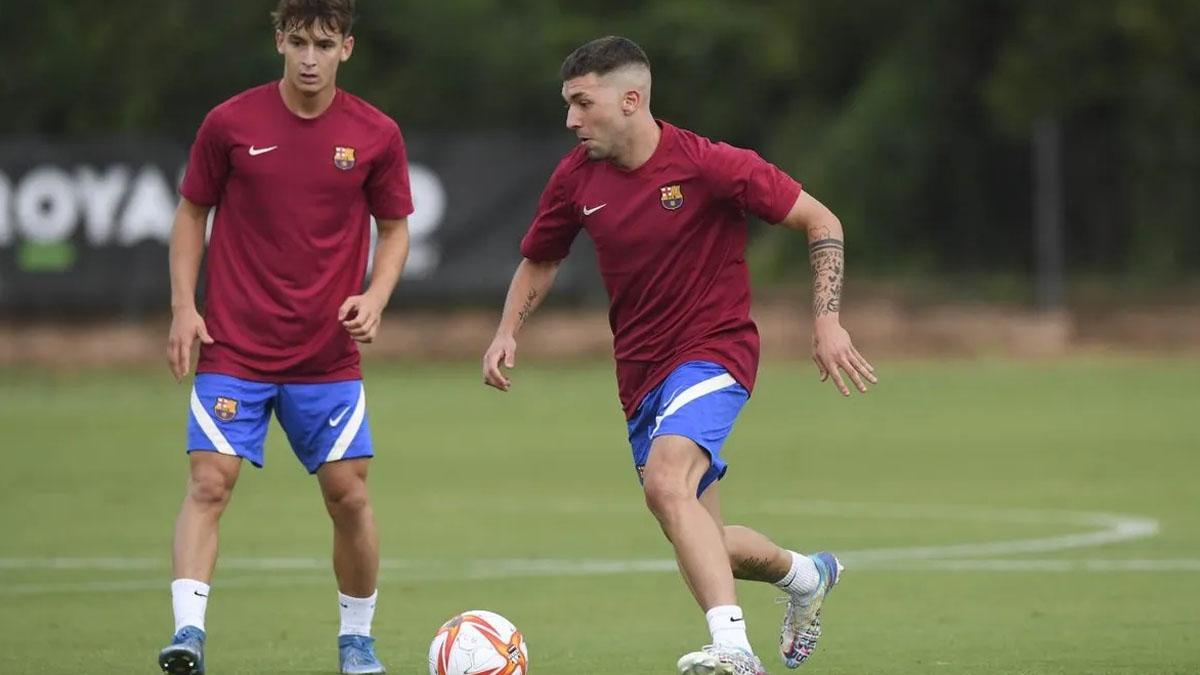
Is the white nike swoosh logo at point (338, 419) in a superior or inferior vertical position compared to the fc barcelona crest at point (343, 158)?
inferior

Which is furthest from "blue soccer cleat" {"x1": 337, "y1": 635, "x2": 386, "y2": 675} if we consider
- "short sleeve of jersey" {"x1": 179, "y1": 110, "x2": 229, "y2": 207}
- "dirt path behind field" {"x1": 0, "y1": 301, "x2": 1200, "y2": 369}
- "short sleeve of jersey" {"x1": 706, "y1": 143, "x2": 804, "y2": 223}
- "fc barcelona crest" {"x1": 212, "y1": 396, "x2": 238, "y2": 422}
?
"dirt path behind field" {"x1": 0, "y1": 301, "x2": 1200, "y2": 369}

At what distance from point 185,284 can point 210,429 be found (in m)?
0.61

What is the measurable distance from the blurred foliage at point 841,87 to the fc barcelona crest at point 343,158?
2086 cm

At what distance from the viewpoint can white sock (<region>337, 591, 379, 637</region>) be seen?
8.66m

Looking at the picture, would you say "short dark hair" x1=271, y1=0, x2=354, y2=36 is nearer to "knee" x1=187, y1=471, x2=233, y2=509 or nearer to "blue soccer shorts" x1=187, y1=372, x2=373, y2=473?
"blue soccer shorts" x1=187, y1=372, x2=373, y2=473

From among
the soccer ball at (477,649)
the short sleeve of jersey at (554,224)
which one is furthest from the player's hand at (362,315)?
the soccer ball at (477,649)

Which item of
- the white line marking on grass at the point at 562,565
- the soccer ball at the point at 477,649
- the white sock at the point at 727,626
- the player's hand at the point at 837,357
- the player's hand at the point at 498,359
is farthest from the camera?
the white line marking on grass at the point at 562,565

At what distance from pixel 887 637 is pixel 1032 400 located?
1417 cm

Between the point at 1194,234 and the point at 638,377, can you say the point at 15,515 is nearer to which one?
the point at 638,377

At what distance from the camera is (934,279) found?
3106 cm

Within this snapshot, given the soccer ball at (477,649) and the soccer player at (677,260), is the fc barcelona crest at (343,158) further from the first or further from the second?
the soccer ball at (477,649)

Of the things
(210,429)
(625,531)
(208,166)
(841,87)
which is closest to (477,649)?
(210,429)

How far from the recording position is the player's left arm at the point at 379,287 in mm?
8375

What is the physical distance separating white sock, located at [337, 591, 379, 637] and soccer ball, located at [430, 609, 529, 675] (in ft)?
3.42
